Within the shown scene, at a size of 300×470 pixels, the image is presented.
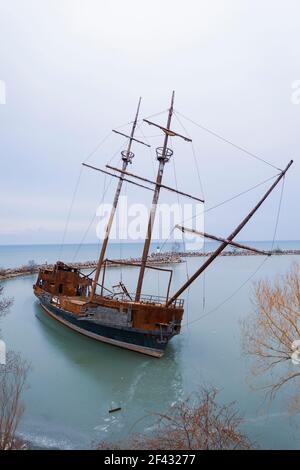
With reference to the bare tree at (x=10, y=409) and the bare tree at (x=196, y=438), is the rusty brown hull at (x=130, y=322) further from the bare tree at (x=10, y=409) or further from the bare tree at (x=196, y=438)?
the bare tree at (x=196, y=438)

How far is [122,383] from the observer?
44.7 feet

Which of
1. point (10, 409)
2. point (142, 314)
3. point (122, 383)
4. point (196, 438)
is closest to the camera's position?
point (196, 438)

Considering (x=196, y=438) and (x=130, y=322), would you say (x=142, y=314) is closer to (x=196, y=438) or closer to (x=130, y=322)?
(x=130, y=322)

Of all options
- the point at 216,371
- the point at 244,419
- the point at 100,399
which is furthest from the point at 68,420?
the point at 216,371

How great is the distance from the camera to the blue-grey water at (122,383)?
398 inches

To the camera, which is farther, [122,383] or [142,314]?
[142,314]

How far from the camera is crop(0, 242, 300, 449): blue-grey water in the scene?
10.1m

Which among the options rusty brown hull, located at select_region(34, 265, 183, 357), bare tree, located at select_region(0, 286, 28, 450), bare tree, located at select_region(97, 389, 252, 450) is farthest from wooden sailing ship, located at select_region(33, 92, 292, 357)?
bare tree, located at select_region(97, 389, 252, 450)

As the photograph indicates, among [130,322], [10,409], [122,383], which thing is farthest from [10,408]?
[130,322]

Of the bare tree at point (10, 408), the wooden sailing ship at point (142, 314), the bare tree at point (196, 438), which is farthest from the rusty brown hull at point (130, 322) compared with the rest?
the bare tree at point (196, 438)

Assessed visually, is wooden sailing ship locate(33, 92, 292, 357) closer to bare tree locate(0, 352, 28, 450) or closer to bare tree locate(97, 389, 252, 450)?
bare tree locate(0, 352, 28, 450)
